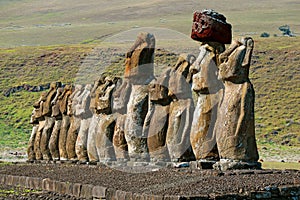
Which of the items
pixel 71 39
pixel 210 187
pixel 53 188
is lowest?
pixel 71 39

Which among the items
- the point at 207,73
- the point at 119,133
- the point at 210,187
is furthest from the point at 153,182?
the point at 119,133

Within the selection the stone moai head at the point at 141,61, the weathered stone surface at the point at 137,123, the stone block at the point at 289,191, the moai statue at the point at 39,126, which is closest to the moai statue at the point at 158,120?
the weathered stone surface at the point at 137,123

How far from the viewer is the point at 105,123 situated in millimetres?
23906

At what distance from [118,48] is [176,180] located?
6366cm

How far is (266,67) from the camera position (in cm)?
6316

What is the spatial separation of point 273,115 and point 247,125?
112 feet

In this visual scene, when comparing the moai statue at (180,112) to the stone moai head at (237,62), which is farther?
the moai statue at (180,112)

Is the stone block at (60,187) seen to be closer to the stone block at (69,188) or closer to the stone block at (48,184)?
the stone block at (69,188)

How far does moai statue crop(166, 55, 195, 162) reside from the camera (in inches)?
792

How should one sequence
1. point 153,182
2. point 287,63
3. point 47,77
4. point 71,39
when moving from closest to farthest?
point 153,182 → point 287,63 → point 47,77 → point 71,39

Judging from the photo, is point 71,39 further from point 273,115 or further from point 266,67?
point 273,115

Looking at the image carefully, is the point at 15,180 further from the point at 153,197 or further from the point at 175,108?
the point at 153,197

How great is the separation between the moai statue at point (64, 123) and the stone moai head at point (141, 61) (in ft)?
17.6

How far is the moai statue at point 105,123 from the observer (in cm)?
2372
